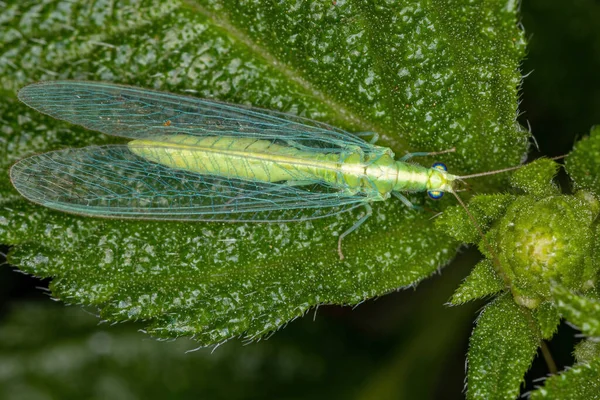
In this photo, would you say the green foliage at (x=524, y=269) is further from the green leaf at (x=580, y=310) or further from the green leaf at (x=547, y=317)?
the green leaf at (x=580, y=310)

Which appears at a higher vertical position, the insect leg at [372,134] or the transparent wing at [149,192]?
the insect leg at [372,134]

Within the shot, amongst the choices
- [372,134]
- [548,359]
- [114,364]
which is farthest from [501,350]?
[114,364]

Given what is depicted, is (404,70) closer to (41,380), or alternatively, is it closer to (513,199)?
(513,199)

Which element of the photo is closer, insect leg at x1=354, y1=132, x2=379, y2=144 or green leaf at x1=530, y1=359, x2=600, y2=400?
green leaf at x1=530, y1=359, x2=600, y2=400

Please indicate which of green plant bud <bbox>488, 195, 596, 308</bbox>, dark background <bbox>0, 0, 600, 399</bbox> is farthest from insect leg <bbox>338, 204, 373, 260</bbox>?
dark background <bbox>0, 0, 600, 399</bbox>

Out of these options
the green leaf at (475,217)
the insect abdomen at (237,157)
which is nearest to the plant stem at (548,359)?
the green leaf at (475,217)

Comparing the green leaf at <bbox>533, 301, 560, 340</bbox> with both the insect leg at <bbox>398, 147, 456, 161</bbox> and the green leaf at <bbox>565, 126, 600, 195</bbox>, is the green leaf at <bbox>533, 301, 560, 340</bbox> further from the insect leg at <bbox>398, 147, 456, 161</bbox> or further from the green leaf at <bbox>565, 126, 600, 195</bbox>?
the insect leg at <bbox>398, 147, 456, 161</bbox>

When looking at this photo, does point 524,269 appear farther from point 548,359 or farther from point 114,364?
point 114,364

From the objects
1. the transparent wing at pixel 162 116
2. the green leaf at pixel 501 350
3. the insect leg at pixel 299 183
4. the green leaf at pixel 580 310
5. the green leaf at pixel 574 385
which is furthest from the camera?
the insect leg at pixel 299 183
